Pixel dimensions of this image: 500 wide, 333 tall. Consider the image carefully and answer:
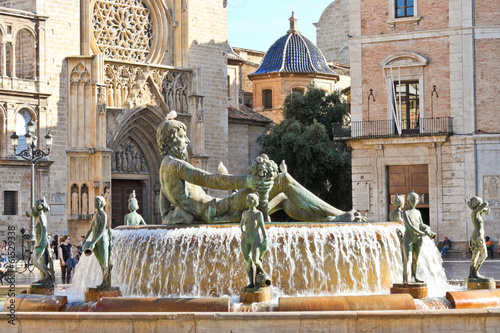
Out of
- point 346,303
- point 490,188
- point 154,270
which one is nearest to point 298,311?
point 346,303

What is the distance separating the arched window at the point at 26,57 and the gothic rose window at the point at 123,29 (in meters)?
3.49

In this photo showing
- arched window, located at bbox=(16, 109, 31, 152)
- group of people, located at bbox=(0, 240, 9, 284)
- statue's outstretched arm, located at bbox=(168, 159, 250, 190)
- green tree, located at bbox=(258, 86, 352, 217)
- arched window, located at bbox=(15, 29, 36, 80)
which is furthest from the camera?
green tree, located at bbox=(258, 86, 352, 217)

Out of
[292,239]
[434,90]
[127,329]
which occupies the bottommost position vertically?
[127,329]

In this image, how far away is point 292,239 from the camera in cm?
1256

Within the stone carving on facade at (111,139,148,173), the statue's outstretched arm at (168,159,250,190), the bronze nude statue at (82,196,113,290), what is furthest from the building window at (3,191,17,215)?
the bronze nude statue at (82,196,113,290)

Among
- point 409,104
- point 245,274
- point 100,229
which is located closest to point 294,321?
point 245,274

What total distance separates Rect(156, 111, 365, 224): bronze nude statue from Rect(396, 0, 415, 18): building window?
23.1 m

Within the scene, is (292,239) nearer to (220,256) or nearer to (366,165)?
(220,256)

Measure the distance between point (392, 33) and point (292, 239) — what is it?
972 inches

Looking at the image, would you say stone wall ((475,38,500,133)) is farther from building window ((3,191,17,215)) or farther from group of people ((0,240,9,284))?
group of people ((0,240,9,284))

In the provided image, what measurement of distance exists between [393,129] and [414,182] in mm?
1975

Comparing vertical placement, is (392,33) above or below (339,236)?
above

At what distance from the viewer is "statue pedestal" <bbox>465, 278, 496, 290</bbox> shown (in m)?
13.3

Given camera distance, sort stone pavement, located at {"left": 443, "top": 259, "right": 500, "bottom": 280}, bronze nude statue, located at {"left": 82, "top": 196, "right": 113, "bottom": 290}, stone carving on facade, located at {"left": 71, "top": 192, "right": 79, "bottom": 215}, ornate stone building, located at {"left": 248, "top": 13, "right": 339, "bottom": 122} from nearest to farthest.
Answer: bronze nude statue, located at {"left": 82, "top": 196, "right": 113, "bottom": 290}
stone pavement, located at {"left": 443, "top": 259, "right": 500, "bottom": 280}
stone carving on facade, located at {"left": 71, "top": 192, "right": 79, "bottom": 215}
ornate stone building, located at {"left": 248, "top": 13, "right": 339, "bottom": 122}
